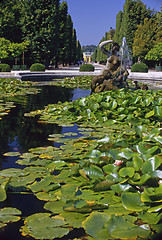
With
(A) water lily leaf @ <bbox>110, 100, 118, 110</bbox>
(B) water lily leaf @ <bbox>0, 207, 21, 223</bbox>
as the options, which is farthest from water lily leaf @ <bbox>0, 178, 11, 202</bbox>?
(A) water lily leaf @ <bbox>110, 100, 118, 110</bbox>

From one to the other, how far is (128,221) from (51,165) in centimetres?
145

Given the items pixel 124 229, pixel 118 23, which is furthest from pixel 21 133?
pixel 118 23

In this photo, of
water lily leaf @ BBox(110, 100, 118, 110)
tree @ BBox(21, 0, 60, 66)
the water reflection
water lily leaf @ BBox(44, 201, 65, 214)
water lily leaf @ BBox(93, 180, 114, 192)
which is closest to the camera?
water lily leaf @ BBox(44, 201, 65, 214)

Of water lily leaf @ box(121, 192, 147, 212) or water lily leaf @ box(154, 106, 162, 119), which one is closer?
→ water lily leaf @ box(121, 192, 147, 212)

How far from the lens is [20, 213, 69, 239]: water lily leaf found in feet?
6.86

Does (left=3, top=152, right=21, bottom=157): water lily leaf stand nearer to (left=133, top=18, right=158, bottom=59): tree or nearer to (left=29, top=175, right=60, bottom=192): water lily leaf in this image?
(left=29, top=175, right=60, bottom=192): water lily leaf

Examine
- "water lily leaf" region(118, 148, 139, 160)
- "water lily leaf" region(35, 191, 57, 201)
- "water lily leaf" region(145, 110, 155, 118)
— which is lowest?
"water lily leaf" region(35, 191, 57, 201)

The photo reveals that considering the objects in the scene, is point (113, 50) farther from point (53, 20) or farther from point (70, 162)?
point (53, 20)

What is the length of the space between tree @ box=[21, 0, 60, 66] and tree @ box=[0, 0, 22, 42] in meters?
1.21

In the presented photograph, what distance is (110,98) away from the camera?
6.83 m

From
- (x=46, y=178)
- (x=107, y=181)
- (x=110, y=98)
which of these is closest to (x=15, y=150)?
(x=46, y=178)

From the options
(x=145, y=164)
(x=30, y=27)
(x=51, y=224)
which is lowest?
(x=51, y=224)

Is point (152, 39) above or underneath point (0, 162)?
above

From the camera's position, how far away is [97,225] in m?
2.16
